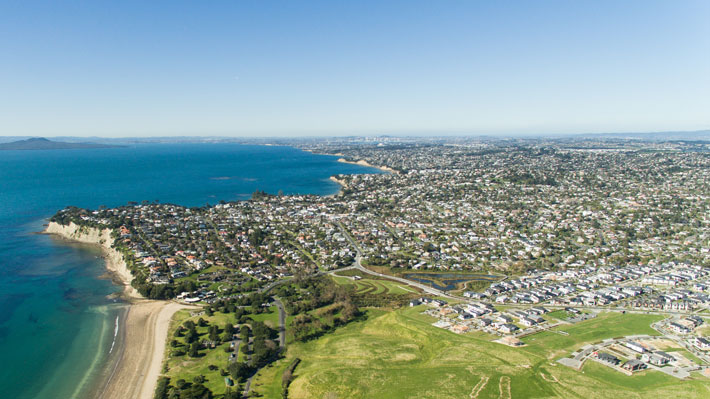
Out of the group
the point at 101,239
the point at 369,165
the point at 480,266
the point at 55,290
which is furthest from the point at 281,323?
the point at 369,165

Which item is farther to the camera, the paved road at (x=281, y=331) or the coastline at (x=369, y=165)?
the coastline at (x=369, y=165)

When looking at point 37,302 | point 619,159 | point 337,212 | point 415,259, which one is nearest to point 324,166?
point 337,212

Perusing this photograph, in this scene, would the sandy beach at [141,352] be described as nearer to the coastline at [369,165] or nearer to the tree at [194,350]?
the tree at [194,350]

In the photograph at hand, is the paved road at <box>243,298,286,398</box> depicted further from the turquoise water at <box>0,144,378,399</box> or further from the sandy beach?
the turquoise water at <box>0,144,378,399</box>

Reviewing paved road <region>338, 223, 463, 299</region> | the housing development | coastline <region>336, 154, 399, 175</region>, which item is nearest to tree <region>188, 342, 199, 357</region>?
the housing development

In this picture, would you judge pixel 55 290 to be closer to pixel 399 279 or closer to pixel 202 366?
pixel 202 366

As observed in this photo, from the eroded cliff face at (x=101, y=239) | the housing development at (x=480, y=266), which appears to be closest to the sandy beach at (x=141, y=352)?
the housing development at (x=480, y=266)

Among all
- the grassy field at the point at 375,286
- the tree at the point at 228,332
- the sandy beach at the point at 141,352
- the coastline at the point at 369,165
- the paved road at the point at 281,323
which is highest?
the coastline at the point at 369,165
